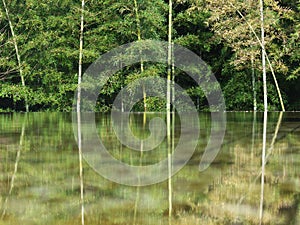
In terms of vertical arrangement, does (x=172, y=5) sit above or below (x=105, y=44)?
above

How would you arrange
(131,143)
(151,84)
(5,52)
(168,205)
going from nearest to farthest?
1. (168,205)
2. (131,143)
3. (151,84)
4. (5,52)

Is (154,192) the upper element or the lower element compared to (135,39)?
lower

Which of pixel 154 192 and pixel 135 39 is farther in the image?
pixel 135 39

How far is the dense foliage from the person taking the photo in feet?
30.0

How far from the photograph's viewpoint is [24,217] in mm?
1367

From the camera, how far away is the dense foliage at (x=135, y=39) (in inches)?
360

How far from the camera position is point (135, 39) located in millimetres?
10023

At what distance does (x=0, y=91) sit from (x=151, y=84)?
327cm

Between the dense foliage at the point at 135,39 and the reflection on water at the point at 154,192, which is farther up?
the dense foliage at the point at 135,39

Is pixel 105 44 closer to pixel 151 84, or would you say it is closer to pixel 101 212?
pixel 151 84

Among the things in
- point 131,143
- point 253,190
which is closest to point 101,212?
point 253,190

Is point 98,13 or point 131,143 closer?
point 131,143

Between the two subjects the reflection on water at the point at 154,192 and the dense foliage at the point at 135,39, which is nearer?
the reflection on water at the point at 154,192

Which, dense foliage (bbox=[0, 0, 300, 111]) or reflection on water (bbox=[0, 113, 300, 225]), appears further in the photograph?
dense foliage (bbox=[0, 0, 300, 111])
